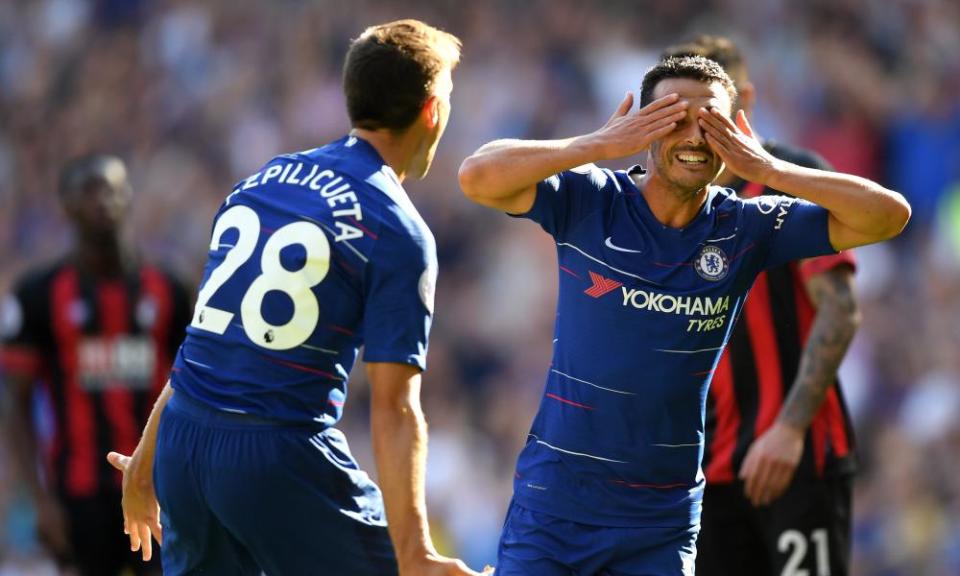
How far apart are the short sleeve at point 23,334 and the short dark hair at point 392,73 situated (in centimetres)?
400

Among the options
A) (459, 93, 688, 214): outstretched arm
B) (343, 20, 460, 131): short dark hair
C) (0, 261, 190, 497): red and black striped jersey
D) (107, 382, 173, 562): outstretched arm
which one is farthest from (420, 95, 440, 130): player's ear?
(0, 261, 190, 497): red and black striped jersey

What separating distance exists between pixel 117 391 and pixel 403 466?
4240 millimetres

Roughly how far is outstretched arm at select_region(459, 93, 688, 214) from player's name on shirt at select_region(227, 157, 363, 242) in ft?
1.24

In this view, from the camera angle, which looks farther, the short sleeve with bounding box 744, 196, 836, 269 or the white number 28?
the short sleeve with bounding box 744, 196, 836, 269

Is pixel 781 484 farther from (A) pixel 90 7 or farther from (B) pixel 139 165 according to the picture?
(A) pixel 90 7

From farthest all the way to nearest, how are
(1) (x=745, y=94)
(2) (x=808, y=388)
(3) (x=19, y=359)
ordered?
(3) (x=19, y=359) < (1) (x=745, y=94) < (2) (x=808, y=388)

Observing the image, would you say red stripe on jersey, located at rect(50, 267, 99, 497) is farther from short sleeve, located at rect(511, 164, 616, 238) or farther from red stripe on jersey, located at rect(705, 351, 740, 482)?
short sleeve, located at rect(511, 164, 616, 238)

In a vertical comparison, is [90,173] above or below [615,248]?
above

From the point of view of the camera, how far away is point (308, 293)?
14.2 feet

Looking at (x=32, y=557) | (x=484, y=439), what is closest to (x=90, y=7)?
(x=32, y=557)

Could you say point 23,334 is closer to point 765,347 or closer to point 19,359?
point 19,359

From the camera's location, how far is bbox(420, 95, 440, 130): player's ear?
463 centimetres

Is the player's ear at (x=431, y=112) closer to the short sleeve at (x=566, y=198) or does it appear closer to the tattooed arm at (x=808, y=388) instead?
the short sleeve at (x=566, y=198)

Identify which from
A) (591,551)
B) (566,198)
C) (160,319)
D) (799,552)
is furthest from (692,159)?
(160,319)
